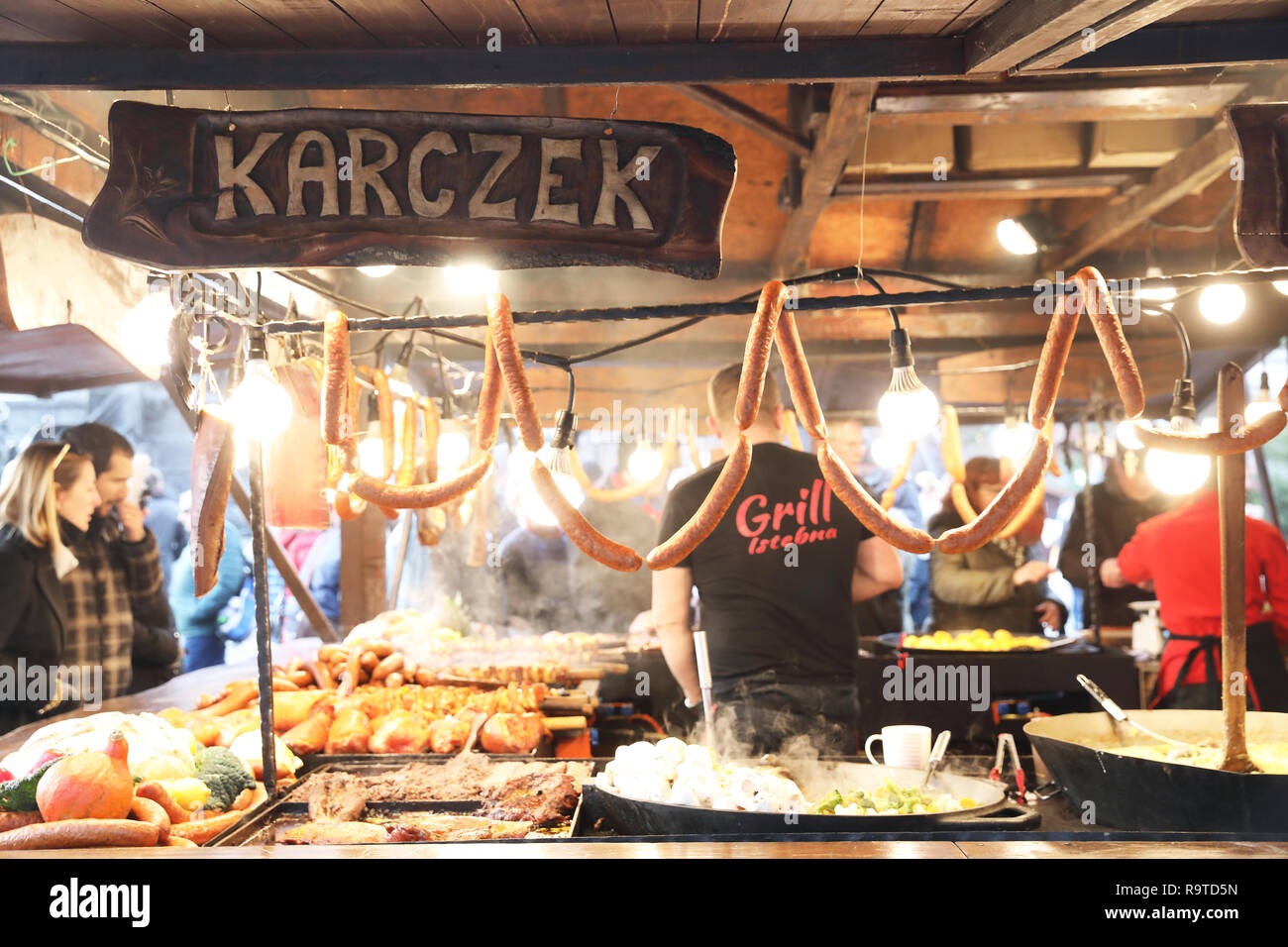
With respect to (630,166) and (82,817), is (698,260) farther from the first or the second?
(82,817)

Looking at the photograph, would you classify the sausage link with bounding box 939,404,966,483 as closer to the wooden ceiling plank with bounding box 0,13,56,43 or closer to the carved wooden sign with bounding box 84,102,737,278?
the carved wooden sign with bounding box 84,102,737,278

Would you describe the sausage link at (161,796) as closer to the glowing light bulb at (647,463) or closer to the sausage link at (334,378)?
the sausage link at (334,378)

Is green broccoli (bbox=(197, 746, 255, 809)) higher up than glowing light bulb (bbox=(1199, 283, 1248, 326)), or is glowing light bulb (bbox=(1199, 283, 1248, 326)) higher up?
glowing light bulb (bbox=(1199, 283, 1248, 326))

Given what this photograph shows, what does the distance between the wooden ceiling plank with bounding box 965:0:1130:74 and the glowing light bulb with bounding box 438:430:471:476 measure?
4193 millimetres

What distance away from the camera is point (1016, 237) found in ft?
20.9

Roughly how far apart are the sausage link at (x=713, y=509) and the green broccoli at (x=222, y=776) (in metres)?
1.84

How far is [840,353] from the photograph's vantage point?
333 inches

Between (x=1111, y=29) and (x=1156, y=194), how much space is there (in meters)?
3.51

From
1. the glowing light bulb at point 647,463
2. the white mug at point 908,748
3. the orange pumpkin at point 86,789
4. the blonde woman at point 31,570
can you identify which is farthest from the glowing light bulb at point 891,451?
the blonde woman at point 31,570

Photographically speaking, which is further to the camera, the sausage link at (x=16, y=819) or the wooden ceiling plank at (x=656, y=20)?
the sausage link at (x=16, y=819)

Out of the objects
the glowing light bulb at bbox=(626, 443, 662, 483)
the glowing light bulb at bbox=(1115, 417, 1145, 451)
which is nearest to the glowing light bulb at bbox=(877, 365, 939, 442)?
the glowing light bulb at bbox=(1115, 417, 1145, 451)

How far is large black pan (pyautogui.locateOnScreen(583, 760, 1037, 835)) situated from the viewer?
2.59 m

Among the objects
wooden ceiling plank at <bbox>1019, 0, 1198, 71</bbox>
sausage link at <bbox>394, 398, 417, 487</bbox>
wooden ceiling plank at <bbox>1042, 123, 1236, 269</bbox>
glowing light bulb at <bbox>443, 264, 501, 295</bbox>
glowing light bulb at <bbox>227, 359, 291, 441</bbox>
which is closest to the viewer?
wooden ceiling plank at <bbox>1019, 0, 1198, 71</bbox>

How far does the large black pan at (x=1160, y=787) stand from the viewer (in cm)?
248
